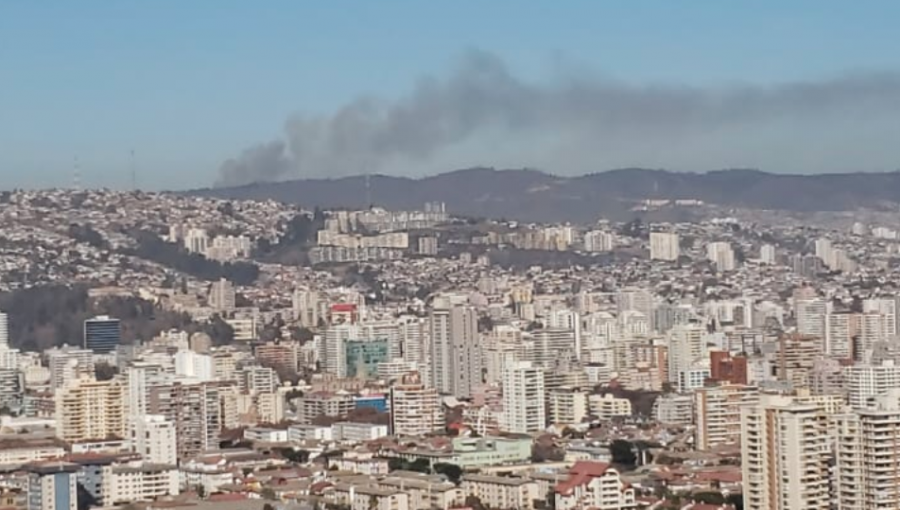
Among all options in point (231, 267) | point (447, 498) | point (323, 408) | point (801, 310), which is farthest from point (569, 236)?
point (447, 498)

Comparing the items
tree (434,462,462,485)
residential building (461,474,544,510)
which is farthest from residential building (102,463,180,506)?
residential building (461,474,544,510)

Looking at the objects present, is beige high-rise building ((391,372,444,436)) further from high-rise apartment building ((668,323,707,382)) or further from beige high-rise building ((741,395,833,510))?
beige high-rise building ((741,395,833,510))

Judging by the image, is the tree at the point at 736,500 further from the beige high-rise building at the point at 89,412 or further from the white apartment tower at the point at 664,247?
the white apartment tower at the point at 664,247

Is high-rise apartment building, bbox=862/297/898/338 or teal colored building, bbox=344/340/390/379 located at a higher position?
high-rise apartment building, bbox=862/297/898/338

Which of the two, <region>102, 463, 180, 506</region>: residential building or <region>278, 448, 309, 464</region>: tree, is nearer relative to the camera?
<region>102, 463, 180, 506</region>: residential building

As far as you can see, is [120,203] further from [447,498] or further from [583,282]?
[447,498]

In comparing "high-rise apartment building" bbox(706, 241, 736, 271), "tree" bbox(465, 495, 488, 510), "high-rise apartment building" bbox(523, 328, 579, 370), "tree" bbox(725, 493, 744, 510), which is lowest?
"tree" bbox(465, 495, 488, 510)

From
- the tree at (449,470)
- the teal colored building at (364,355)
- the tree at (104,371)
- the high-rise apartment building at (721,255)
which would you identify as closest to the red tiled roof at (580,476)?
the tree at (449,470)

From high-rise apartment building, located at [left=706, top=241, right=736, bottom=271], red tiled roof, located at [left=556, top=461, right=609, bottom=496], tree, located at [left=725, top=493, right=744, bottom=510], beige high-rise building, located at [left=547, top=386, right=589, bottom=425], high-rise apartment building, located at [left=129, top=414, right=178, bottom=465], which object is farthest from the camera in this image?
high-rise apartment building, located at [left=706, top=241, right=736, bottom=271]
